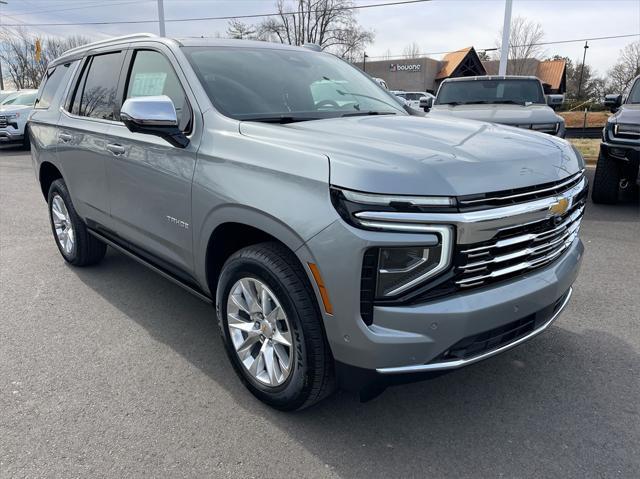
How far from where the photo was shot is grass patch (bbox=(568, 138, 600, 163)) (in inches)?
442

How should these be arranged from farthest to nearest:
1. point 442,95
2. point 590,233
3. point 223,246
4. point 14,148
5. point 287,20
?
point 287,20 < point 14,148 < point 442,95 < point 590,233 < point 223,246

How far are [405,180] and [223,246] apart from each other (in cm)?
125

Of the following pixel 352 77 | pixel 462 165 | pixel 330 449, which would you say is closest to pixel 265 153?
pixel 462 165

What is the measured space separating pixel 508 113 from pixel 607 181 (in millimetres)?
1936

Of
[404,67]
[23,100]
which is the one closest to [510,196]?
[23,100]

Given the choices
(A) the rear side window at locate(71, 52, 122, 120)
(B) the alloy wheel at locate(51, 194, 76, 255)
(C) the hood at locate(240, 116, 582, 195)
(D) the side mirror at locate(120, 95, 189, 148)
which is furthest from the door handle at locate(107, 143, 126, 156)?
(B) the alloy wheel at locate(51, 194, 76, 255)

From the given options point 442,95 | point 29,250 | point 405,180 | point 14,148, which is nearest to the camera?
point 405,180

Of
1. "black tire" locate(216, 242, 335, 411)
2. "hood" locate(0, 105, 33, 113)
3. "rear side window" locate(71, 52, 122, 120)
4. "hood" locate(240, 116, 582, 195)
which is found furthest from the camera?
"hood" locate(0, 105, 33, 113)

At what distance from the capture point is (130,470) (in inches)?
91.6

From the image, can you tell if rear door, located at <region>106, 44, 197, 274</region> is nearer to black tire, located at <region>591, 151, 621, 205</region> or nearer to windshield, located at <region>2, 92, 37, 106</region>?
black tire, located at <region>591, 151, 621, 205</region>

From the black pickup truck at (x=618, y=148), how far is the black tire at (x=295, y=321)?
583cm

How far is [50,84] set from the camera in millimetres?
5086

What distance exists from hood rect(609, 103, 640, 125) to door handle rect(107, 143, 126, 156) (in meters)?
6.07

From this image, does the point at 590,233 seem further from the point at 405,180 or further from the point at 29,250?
the point at 29,250
